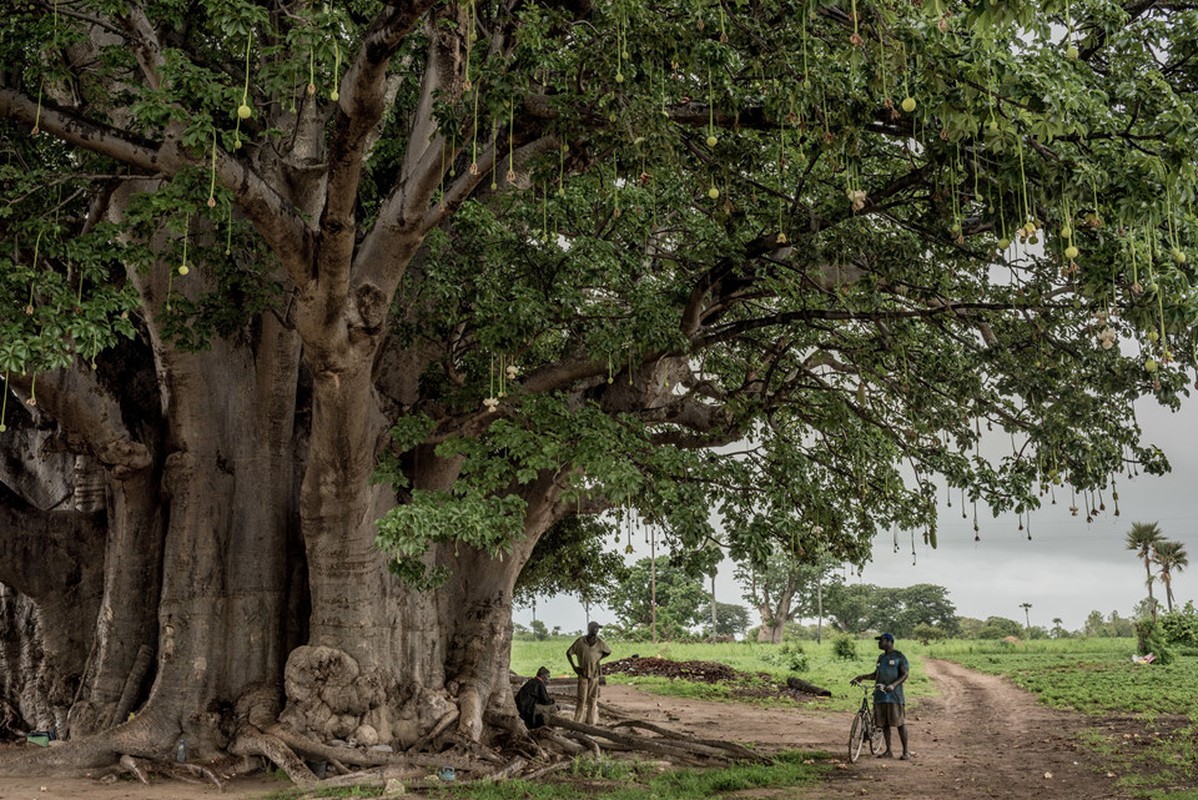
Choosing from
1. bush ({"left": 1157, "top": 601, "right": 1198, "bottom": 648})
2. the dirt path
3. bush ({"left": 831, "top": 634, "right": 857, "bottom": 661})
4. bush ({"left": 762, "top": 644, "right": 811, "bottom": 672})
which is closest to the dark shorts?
the dirt path

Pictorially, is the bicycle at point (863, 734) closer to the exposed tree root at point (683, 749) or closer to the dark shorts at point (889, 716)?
the dark shorts at point (889, 716)

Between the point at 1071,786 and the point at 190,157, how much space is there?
9403mm

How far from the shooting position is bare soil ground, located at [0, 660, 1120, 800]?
30.2 feet

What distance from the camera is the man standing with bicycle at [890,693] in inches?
467

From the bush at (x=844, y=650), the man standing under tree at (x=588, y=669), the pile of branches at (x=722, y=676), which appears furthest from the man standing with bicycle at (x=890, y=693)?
the bush at (x=844, y=650)

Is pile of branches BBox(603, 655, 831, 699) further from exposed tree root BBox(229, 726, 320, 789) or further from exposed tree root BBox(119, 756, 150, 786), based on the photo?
exposed tree root BBox(119, 756, 150, 786)

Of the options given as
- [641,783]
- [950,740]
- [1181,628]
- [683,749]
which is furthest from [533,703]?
[1181,628]

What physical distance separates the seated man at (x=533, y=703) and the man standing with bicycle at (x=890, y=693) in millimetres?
3755

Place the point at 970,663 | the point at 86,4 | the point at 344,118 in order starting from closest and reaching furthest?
the point at 344,118
the point at 86,4
the point at 970,663

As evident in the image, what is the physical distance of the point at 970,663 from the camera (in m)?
30.1

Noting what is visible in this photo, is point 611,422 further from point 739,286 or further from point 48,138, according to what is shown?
point 48,138

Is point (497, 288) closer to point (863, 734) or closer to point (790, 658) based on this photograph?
point (863, 734)

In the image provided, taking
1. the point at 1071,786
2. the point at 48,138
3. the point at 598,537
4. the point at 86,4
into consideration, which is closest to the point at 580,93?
the point at 86,4

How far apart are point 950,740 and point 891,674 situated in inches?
114
